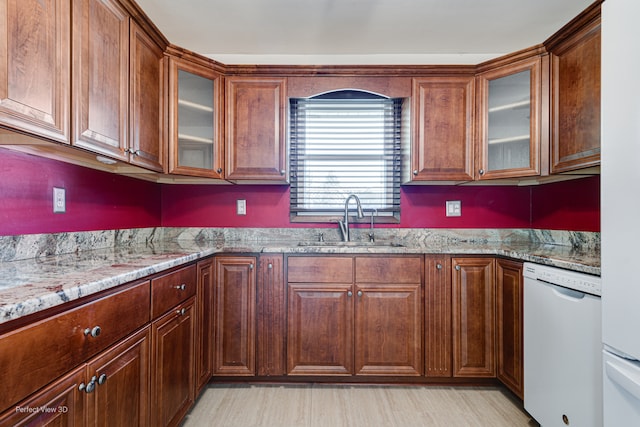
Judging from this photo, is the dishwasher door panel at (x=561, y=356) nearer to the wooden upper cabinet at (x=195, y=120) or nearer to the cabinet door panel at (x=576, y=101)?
the cabinet door panel at (x=576, y=101)

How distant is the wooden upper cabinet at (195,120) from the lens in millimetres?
1955

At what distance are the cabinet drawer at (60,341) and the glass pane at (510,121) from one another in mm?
2293

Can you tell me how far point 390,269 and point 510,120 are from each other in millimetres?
1323

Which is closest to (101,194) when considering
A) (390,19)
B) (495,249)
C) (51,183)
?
(51,183)

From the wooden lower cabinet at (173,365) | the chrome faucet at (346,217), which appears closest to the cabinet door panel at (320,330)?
the chrome faucet at (346,217)

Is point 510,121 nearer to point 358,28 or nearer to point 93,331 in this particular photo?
point 358,28

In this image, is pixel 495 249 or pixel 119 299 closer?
pixel 119 299

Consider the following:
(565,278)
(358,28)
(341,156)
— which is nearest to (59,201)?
(341,156)

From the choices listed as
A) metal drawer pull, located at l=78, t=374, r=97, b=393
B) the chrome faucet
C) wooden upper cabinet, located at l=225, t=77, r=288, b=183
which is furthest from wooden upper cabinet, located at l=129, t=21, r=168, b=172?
the chrome faucet

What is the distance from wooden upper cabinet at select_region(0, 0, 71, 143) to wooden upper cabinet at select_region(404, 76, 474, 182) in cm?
196

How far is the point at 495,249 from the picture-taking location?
193 cm

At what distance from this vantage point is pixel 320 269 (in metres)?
1.97

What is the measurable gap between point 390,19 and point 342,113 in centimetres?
72

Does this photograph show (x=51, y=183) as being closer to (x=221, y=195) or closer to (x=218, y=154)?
(x=218, y=154)
